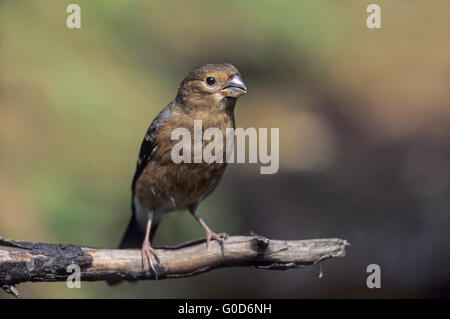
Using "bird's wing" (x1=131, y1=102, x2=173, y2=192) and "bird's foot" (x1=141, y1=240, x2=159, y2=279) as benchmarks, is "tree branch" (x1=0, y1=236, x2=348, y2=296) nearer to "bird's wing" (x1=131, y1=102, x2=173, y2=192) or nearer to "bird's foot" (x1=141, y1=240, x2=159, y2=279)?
"bird's foot" (x1=141, y1=240, x2=159, y2=279)

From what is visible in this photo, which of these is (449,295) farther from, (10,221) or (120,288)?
(10,221)

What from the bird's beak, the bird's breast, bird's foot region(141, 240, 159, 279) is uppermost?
the bird's beak

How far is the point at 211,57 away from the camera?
871 centimetres

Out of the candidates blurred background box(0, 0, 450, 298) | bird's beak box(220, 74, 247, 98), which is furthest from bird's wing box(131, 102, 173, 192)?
blurred background box(0, 0, 450, 298)

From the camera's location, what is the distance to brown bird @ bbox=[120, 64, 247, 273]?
4.59 metres

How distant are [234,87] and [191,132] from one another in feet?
1.58

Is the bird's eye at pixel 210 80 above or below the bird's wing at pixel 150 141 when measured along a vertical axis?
above

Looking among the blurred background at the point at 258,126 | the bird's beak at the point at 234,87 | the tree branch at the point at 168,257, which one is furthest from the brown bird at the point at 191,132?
the blurred background at the point at 258,126

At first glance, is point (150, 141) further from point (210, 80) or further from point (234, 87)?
point (234, 87)

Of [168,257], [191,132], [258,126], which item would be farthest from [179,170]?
[258,126]

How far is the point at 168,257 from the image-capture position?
4.49m

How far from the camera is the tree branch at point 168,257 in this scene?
3.87m

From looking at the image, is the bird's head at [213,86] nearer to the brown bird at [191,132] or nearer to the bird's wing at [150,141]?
the brown bird at [191,132]

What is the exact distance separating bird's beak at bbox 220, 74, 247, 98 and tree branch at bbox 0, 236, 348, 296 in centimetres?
110
